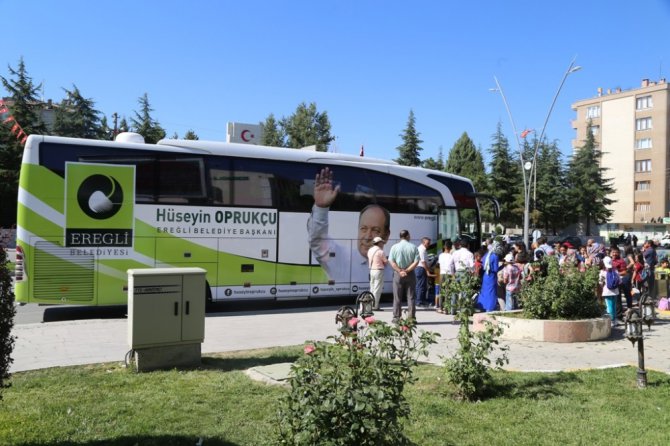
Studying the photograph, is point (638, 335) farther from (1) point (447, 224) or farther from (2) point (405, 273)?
(1) point (447, 224)

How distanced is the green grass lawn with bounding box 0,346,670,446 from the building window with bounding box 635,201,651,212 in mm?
80405

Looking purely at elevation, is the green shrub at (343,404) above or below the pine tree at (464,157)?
below

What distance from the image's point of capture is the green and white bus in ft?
37.1

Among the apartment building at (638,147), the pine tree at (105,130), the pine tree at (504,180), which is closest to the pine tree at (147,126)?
the pine tree at (105,130)

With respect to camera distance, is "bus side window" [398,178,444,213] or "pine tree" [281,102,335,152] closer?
"bus side window" [398,178,444,213]

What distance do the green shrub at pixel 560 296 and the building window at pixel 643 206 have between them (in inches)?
3046

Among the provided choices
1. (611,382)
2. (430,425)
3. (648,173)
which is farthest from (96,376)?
(648,173)

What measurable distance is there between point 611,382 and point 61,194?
35.0 ft

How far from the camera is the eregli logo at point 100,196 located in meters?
11.6

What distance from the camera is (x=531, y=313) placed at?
32.9ft

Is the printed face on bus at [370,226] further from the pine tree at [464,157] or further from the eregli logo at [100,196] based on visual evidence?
the pine tree at [464,157]

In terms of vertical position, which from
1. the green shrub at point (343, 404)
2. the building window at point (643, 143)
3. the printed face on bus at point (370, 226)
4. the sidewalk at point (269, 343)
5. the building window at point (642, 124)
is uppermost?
the building window at point (642, 124)

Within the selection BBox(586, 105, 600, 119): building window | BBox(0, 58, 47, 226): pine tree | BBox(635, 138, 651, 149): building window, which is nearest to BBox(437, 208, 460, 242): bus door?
BBox(0, 58, 47, 226): pine tree

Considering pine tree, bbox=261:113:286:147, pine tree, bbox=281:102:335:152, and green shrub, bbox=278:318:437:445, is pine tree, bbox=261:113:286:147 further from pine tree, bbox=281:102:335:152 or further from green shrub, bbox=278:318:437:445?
green shrub, bbox=278:318:437:445
